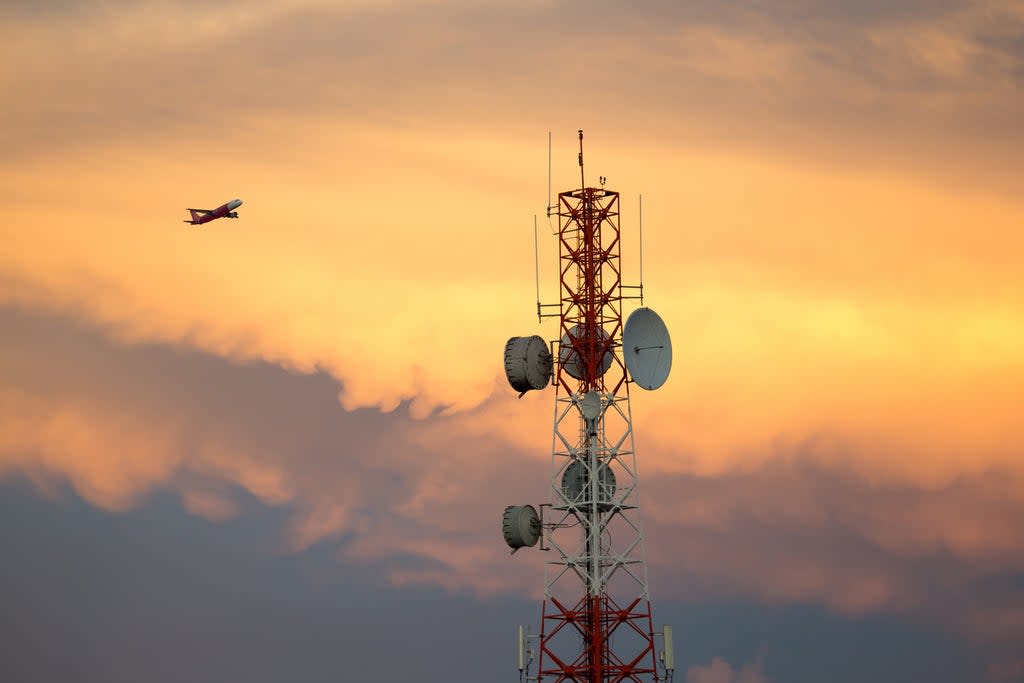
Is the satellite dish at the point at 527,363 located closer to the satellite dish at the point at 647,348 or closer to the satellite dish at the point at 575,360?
the satellite dish at the point at 575,360

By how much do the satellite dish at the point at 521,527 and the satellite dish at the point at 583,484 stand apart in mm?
2702

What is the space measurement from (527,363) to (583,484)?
9140 millimetres

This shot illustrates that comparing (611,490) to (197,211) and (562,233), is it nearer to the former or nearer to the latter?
(562,233)

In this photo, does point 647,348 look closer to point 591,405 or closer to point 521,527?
point 591,405

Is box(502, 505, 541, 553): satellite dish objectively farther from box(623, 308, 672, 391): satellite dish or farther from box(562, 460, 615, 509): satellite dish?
box(623, 308, 672, 391): satellite dish

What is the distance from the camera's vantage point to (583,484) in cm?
11556

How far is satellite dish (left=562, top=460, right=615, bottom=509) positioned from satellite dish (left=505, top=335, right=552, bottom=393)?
6211mm

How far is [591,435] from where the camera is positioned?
4560 inches

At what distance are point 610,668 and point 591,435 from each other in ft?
51.7

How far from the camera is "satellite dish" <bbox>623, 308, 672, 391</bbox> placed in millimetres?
114562

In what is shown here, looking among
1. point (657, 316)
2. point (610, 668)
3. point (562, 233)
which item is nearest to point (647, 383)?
point (657, 316)

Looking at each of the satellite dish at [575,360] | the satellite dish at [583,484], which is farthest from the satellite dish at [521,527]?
the satellite dish at [575,360]

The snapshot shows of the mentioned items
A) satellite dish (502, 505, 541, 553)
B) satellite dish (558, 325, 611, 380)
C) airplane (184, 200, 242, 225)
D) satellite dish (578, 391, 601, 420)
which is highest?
airplane (184, 200, 242, 225)

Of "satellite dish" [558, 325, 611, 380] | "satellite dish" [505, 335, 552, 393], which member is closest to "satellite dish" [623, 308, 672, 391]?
"satellite dish" [558, 325, 611, 380]
